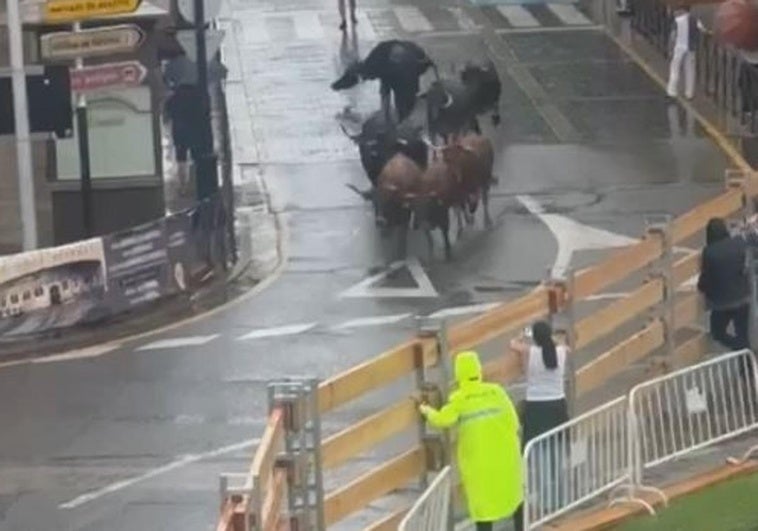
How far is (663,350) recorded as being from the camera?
1947 cm

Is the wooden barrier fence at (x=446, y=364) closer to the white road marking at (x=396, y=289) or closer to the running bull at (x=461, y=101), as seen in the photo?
the white road marking at (x=396, y=289)

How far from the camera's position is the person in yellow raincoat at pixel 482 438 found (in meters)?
13.7

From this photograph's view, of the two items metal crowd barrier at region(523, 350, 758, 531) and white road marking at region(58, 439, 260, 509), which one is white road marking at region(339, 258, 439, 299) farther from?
metal crowd barrier at region(523, 350, 758, 531)

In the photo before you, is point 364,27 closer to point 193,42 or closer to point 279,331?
point 193,42

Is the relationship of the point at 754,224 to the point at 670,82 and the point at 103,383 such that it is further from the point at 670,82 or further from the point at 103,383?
the point at 670,82

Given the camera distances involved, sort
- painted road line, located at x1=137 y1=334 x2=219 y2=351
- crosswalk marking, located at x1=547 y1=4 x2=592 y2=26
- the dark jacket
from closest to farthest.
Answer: the dark jacket, painted road line, located at x1=137 y1=334 x2=219 y2=351, crosswalk marking, located at x1=547 y1=4 x2=592 y2=26

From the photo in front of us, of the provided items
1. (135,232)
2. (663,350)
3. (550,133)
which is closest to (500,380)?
(663,350)

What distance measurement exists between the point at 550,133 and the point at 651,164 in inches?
127

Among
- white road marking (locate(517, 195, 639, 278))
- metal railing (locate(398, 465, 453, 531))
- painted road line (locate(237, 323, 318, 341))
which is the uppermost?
metal railing (locate(398, 465, 453, 531))

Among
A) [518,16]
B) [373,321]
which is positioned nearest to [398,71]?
[373,321]

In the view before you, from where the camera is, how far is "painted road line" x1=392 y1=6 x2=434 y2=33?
46688 millimetres

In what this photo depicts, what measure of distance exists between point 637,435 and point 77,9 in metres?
12.3

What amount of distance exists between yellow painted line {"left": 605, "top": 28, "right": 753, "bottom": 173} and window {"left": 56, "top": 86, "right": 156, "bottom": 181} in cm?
741

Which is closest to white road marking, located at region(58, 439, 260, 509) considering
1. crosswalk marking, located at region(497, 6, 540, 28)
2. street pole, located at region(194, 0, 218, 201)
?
street pole, located at region(194, 0, 218, 201)
